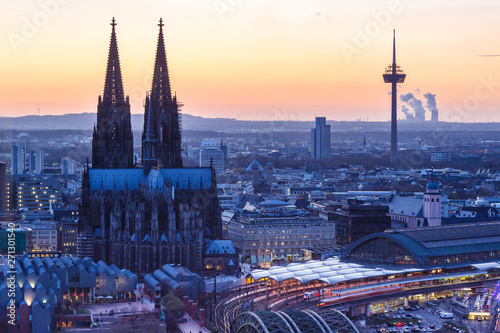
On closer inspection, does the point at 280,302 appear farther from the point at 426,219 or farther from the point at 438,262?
the point at 426,219

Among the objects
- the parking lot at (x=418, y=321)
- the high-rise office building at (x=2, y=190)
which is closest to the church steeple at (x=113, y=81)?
the parking lot at (x=418, y=321)

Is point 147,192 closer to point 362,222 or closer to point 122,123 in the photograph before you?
point 122,123

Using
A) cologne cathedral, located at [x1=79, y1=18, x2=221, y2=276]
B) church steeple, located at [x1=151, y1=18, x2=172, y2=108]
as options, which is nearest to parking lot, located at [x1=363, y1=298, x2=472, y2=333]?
cologne cathedral, located at [x1=79, y1=18, x2=221, y2=276]

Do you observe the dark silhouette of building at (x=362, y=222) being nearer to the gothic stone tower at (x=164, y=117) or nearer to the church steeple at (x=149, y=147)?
the gothic stone tower at (x=164, y=117)

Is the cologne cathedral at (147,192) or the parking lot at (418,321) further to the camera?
the cologne cathedral at (147,192)

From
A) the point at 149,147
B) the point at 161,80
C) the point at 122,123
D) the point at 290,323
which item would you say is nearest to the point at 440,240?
the point at 149,147

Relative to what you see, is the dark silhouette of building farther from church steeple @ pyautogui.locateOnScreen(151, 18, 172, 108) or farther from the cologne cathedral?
church steeple @ pyautogui.locateOnScreen(151, 18, 172, 108)

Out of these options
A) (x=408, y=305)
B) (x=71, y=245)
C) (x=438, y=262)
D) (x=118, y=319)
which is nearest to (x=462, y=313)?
(x=408, y=305)
